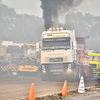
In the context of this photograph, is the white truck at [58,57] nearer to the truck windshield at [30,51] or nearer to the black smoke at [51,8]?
the truck windshield at [30,51]

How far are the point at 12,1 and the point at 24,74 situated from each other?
26502 millimetres

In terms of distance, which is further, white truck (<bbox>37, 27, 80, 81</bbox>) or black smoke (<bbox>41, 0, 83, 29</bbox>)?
black smoke (<bbox>41, 0, 83, 29</bbox>)

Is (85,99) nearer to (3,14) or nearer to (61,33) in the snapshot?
(61,33)

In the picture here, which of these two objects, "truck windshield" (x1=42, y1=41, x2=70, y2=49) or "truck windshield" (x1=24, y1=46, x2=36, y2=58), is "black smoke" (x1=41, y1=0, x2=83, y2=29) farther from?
"truck windshield" (x1=42, y1=41, x2=70, y2=49)

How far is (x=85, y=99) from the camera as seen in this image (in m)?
8.95

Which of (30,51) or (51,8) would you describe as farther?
(51,8)

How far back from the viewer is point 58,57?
18000 mm

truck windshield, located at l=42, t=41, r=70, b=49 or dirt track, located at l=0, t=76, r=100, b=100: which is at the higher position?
truck windshield, located at l=42, t=41, r=70, b=49

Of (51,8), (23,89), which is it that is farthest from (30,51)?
(23,89)

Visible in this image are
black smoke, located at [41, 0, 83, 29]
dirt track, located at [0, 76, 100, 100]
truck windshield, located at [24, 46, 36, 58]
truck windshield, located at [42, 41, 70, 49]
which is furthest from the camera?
black smoke, located at [41, 0, 83, 29]

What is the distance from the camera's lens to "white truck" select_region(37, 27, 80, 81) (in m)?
17.9

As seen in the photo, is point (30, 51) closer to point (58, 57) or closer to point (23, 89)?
point (58, 57)

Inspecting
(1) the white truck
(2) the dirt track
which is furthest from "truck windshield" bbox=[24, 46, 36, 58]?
(2) the dirt track

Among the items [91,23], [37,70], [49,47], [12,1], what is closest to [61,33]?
[49,47]
